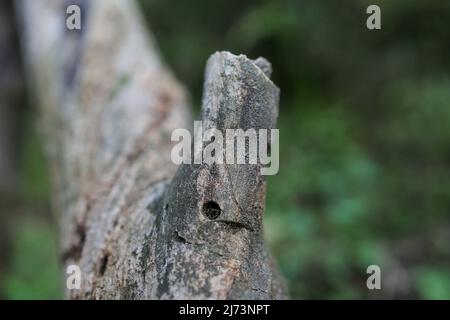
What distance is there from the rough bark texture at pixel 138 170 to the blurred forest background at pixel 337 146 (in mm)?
860

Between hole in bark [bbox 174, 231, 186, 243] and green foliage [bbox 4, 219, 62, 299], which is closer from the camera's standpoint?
hole in bark [bbox 174, 231, 186, 243]

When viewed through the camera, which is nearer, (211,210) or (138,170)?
(211,210)

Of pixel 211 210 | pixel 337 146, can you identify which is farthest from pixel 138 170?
pixel 337 146

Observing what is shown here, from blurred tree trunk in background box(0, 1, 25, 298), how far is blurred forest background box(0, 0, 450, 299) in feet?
0.15

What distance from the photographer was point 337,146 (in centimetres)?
344

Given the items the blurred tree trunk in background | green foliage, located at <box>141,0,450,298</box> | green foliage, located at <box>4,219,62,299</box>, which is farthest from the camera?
the blurred tree trunk in background

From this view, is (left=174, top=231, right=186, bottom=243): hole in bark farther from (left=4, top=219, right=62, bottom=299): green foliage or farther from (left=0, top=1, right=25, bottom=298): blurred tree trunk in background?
(left=0, top=1, right=25, bottom=298): blurred tree trunk in background

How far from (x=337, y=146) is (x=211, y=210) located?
2.39 meters

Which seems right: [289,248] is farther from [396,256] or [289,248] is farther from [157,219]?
[157,219]

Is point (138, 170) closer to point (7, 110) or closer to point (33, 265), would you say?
point (7, 110)

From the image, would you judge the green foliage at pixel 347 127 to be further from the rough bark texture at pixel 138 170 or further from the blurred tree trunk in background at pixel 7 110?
the blurred tree trunk in background at pixel 7 110

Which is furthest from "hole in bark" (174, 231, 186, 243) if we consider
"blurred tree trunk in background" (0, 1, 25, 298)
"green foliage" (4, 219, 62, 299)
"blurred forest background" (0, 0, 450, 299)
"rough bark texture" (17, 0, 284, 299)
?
"blurred tree trunk in background" (0, 1, 25, 298)

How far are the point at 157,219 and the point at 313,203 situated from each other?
1935 millimetres

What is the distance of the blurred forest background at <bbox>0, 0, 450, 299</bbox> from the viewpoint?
8.71 ft
